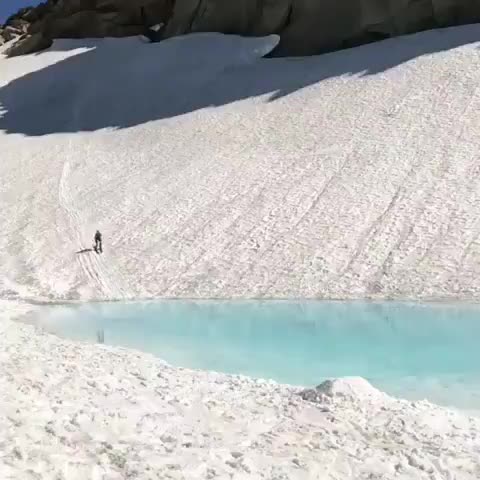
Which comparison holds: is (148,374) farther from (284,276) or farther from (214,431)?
(284,276)

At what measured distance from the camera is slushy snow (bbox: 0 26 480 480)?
22.0ft

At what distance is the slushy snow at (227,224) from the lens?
6.70m

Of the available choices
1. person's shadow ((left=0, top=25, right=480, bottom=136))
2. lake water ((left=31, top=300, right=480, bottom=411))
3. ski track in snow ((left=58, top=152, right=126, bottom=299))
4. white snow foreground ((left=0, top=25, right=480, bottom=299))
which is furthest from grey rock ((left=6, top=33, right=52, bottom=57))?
lake water ((left=31, top=300, right=480, bottom=411))

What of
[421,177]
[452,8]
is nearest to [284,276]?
[421,177]

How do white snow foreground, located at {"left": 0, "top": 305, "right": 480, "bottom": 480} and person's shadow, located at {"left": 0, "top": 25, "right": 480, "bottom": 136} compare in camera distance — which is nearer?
white snow foreground, located at {"left": 0, "top": 305, "right": 480, "bottom": 480}

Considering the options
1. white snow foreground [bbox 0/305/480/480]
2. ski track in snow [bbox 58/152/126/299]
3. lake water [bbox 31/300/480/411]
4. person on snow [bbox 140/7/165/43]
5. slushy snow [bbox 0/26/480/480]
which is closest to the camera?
white snow foreground [bbox 0/305/480/480]

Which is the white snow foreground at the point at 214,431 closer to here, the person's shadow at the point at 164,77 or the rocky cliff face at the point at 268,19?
the person's shadow at the point at 164,77

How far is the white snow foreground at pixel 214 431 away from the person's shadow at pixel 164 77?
27.4 meters

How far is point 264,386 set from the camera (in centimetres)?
917

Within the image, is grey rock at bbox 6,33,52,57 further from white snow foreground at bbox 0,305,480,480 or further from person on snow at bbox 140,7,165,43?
white snow foreground at bbox 0,305,480,480

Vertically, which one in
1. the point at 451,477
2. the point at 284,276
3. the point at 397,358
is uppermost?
the point at 451,477

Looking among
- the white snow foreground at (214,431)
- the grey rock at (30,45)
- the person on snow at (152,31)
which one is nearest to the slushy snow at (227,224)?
the white snow foreground at (214,431)

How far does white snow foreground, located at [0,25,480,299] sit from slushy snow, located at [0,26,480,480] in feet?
0.29

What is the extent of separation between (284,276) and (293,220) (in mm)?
3352
